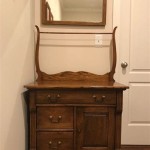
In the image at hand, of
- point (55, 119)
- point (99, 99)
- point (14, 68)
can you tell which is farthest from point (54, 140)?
point (14, 68)

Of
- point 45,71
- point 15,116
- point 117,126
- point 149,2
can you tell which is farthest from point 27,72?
point 149,2

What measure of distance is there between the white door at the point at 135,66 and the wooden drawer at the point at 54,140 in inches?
32.5

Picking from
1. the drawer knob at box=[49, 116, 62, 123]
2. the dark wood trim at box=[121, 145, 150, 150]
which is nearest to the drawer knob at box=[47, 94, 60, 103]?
the drawer knob at box=[49, 116, 62, 123]

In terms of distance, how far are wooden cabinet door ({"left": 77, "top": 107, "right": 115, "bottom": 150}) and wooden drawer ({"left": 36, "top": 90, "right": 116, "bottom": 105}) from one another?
7 cm

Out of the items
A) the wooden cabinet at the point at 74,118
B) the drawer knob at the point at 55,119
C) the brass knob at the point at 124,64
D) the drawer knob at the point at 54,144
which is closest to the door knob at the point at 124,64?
the brass knob at the point at 124,64

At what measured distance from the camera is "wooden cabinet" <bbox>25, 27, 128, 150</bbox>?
1.86m

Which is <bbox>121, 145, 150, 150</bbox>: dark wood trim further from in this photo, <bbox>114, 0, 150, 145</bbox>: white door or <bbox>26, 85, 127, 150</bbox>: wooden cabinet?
<bbox>26, 85, 127, 150</bbox>: wooden cabinet

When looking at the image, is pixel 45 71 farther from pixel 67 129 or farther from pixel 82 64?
pixel 67 129

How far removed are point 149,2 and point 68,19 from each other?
2.77 ft

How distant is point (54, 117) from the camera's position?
1.88m

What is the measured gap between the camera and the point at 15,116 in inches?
66.6

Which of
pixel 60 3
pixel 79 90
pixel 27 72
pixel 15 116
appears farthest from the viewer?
pixel 60 3

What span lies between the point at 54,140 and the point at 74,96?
376mm

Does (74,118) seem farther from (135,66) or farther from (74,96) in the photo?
(135,66)
